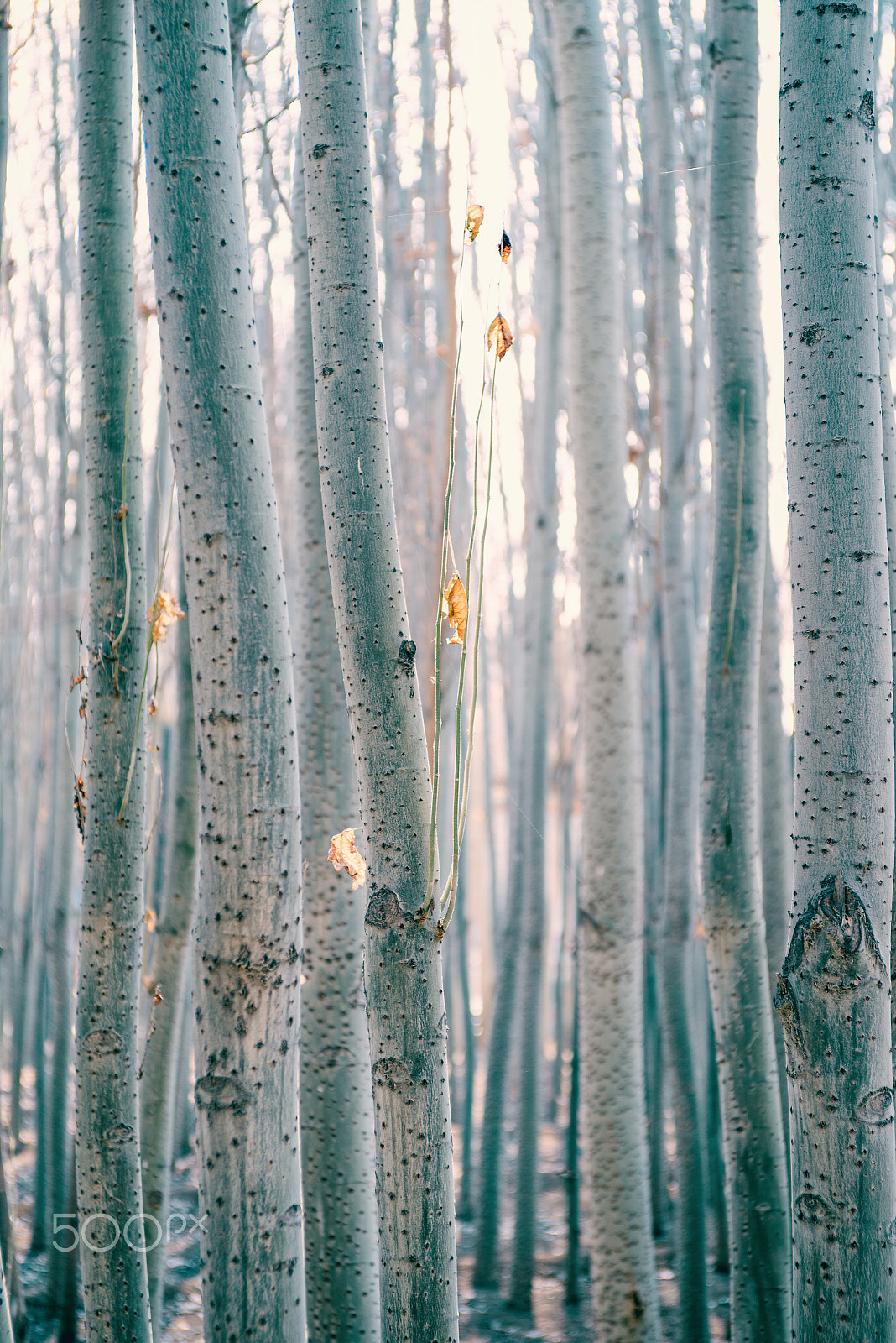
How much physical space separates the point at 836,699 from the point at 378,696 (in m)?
0.70

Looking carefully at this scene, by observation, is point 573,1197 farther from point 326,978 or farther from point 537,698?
point 326,978

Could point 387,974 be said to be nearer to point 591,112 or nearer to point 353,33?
point 353,33

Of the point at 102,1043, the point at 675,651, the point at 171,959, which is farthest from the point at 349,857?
the point at 675,651

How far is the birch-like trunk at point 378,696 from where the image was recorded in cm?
142

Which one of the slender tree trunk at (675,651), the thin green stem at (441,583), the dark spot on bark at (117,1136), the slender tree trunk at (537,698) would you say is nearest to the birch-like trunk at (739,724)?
the slender tree trunk at (675,651)

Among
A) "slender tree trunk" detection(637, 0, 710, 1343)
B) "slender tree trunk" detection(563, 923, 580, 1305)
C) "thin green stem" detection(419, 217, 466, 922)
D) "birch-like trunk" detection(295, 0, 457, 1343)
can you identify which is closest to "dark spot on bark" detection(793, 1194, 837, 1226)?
"birch-like trunk" detection(295, 0, 457, 1343)

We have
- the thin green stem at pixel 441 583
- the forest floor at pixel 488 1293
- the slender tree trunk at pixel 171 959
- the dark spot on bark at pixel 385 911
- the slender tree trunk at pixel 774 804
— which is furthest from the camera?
the forest floor at pixel 488 1293

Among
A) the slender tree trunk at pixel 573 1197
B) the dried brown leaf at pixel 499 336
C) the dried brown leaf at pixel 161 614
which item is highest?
the dried brown leaf at pixel 499 336

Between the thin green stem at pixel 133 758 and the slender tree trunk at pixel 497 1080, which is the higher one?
the thin green stem at pixel 133 758

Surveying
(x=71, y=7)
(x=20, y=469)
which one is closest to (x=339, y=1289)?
(x=71, y=7)

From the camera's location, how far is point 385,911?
1.45 m

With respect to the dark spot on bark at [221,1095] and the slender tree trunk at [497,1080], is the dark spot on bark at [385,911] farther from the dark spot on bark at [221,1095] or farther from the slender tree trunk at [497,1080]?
the slender tree trunk at [497,1080]

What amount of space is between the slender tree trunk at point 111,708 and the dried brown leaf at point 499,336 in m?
0.89

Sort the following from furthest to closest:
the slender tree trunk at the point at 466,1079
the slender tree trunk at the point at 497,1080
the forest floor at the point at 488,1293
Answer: the slender tree trunk at the point at 466,1079 → the slender tree trunk at the point at 497,1080 → the forest floor at the point at 488,1293
